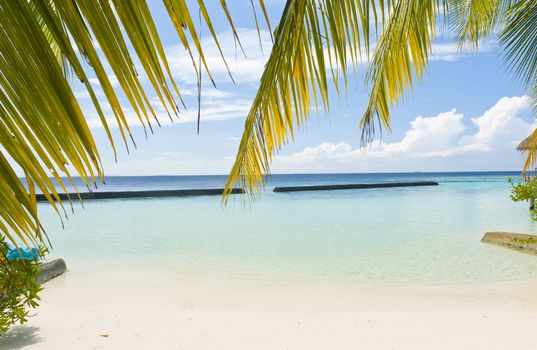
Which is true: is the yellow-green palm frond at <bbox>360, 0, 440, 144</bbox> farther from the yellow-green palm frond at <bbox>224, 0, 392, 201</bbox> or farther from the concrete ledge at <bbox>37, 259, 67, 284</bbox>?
the concrete ledge at <bbox>37, 259, 67, 284</bbox>

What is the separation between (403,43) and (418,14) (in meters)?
0.39

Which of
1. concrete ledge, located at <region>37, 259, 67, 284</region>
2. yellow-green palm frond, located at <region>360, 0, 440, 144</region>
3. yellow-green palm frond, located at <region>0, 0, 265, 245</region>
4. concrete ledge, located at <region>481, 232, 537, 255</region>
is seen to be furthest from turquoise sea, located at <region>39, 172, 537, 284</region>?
yellow-green palm frond, located at <region>0, 0, 265, 245</region>

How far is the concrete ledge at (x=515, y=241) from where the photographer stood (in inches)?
384

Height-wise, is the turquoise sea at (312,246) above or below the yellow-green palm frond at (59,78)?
below

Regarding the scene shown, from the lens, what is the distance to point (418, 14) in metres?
2.43

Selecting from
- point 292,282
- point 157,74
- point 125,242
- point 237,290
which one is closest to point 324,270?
point 292,282

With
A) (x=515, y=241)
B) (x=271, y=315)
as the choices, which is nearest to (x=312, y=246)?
(x=515, y=241)

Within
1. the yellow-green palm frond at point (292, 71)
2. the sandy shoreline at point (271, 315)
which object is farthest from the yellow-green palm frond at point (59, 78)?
Result: the sandy shoreline at point (271, 315)

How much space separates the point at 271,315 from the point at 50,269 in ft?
13.9

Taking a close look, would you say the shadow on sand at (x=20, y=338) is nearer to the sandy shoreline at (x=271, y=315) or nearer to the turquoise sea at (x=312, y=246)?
the sandy shoreline at (x=271, y=315)

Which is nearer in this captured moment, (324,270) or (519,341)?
(519,341)

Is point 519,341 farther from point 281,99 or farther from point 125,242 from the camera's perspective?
point 125,242

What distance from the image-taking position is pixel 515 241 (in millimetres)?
10289

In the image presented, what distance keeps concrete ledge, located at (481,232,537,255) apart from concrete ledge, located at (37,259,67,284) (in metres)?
9.23
